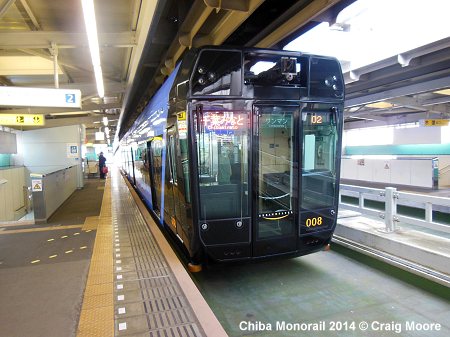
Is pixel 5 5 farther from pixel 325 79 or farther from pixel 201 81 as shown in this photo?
pixel 325 79

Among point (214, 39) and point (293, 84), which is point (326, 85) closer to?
point (293, 84)

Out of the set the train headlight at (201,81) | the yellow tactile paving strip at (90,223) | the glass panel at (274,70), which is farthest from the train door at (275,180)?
the yellow tactile paving strip at (90,223)

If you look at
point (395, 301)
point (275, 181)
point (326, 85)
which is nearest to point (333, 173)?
point (275, 181)

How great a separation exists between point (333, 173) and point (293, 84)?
1.40 m

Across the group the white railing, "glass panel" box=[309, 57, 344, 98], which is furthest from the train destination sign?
the white railing

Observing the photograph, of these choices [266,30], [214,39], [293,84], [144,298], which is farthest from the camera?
[214,39]

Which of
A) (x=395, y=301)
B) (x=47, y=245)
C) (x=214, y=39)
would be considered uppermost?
(x=214, y=39)

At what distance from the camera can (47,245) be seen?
18.4 feet

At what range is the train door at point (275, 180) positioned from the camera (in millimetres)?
4371

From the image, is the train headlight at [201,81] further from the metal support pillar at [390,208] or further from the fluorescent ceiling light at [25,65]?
the fluorescent ceiling light at [25,65]

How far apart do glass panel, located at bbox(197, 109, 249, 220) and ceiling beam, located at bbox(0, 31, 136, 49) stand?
3.87 m

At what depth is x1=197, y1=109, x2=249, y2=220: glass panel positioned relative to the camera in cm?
414

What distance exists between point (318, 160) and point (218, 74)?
183 centimetres

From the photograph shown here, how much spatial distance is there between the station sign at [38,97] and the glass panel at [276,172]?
5230 millimetres
